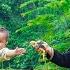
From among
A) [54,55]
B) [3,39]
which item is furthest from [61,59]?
[3,39]

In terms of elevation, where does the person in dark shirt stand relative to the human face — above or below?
below

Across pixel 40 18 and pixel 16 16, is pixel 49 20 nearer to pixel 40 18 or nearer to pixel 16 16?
pixel 40 18

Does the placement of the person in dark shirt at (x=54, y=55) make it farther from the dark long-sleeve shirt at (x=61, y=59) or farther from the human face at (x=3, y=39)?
the human face at (x=3, y=39)

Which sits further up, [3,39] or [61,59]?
[3,39]

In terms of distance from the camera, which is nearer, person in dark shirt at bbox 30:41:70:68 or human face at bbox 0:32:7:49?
person in dark shirt at bbox 30:41:70:68

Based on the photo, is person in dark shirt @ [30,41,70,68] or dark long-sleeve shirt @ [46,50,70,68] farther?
dark long-sleeve shirt @ [46,50,70,68]

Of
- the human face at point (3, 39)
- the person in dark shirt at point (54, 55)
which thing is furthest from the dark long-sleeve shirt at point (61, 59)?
the human face at point (3, 39)

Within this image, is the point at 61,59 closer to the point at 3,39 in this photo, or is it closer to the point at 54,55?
the point at 54,55

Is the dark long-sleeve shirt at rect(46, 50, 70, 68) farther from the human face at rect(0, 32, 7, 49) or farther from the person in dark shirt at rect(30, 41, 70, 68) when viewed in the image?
the human face at rect(0, 32, 7, 49)

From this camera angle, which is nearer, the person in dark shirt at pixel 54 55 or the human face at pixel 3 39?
the person in dark shirt at pixel 54 55

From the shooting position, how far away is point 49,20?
19.0 feet

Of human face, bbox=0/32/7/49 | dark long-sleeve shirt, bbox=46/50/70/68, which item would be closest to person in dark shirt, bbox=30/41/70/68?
dark long-sleeve shirt, bbox=46/50/70/68

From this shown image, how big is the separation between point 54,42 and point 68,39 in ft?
1.06

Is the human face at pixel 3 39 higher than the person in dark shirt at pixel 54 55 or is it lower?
higher
